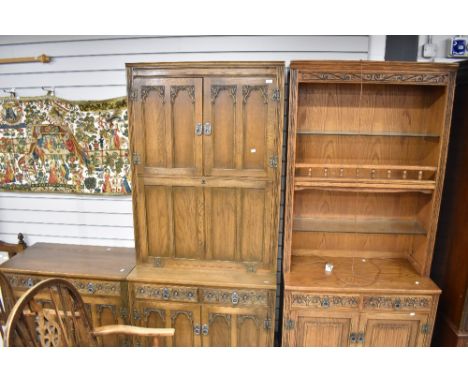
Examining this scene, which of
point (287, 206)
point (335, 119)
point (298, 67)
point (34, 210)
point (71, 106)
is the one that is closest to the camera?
point (298, 67)

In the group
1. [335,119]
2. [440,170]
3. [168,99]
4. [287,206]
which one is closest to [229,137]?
[168,99]

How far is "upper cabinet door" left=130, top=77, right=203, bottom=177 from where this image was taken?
2.16m

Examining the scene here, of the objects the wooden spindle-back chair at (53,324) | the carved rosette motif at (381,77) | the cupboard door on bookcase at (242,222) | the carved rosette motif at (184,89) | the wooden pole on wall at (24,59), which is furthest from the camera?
the wooden pole on wall at (24,59)

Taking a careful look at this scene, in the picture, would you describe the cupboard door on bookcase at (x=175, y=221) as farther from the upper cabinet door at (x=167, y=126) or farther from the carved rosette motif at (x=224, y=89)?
the carved rosette motif at (x=224, y=89)

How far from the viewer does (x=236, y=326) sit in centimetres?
234

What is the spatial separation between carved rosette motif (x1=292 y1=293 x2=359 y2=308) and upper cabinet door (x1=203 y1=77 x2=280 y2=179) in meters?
0.88

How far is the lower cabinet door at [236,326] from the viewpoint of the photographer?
2.32 metres

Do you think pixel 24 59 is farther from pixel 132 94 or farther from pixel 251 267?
pixel 251 267

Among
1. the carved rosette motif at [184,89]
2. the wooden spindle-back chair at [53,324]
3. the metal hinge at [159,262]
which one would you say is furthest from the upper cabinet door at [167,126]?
the wooden spindle-back chair at [53,324]

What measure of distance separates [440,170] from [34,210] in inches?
134

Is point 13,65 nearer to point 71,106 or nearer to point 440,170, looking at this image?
point 71,106

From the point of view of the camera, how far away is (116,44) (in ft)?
8.46

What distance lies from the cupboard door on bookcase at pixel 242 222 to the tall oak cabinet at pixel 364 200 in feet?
0.46

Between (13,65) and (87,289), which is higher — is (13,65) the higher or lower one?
the higher one
